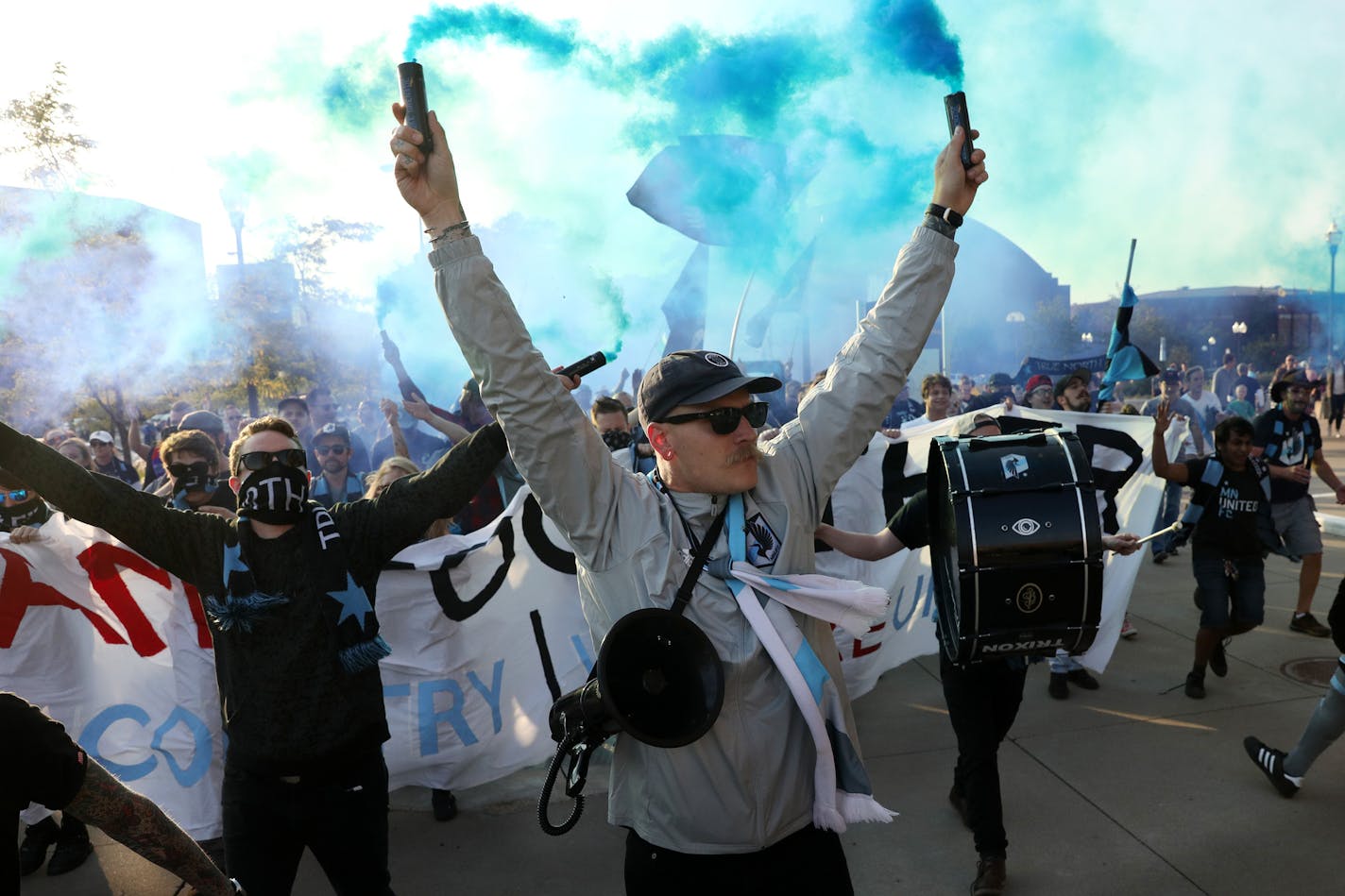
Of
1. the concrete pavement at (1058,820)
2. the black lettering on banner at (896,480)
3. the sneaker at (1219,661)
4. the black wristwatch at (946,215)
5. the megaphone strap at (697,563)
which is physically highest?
the black wristwatch at (946,215)

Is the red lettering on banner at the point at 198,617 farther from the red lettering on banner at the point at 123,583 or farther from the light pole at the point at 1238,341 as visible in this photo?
the light pole at the point at 1238,341

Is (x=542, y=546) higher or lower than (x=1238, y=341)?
lower

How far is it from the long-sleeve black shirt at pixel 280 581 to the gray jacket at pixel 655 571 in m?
0.78

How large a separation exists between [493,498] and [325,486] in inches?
41.4

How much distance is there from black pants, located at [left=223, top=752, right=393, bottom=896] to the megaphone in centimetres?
99

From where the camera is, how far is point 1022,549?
8.45 ft

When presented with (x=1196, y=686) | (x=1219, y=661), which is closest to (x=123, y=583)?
(x=1196, y=686)

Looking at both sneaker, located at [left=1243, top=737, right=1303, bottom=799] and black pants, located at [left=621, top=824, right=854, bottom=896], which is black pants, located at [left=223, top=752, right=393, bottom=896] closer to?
black pants, located at [left=621, top=824, right=854, bottom=896]

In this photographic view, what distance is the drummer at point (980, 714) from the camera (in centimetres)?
325

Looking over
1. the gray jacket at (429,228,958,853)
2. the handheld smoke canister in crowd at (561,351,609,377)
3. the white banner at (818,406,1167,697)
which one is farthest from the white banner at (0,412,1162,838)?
the gray jacket at (429,228,958,853)

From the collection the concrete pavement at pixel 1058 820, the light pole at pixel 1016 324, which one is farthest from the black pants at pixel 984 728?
the light pole at pixel 1016 324

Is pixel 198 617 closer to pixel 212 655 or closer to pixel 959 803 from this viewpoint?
pixel 212 655

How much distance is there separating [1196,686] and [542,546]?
3690 millimetres

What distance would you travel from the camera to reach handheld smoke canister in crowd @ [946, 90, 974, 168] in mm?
2105
